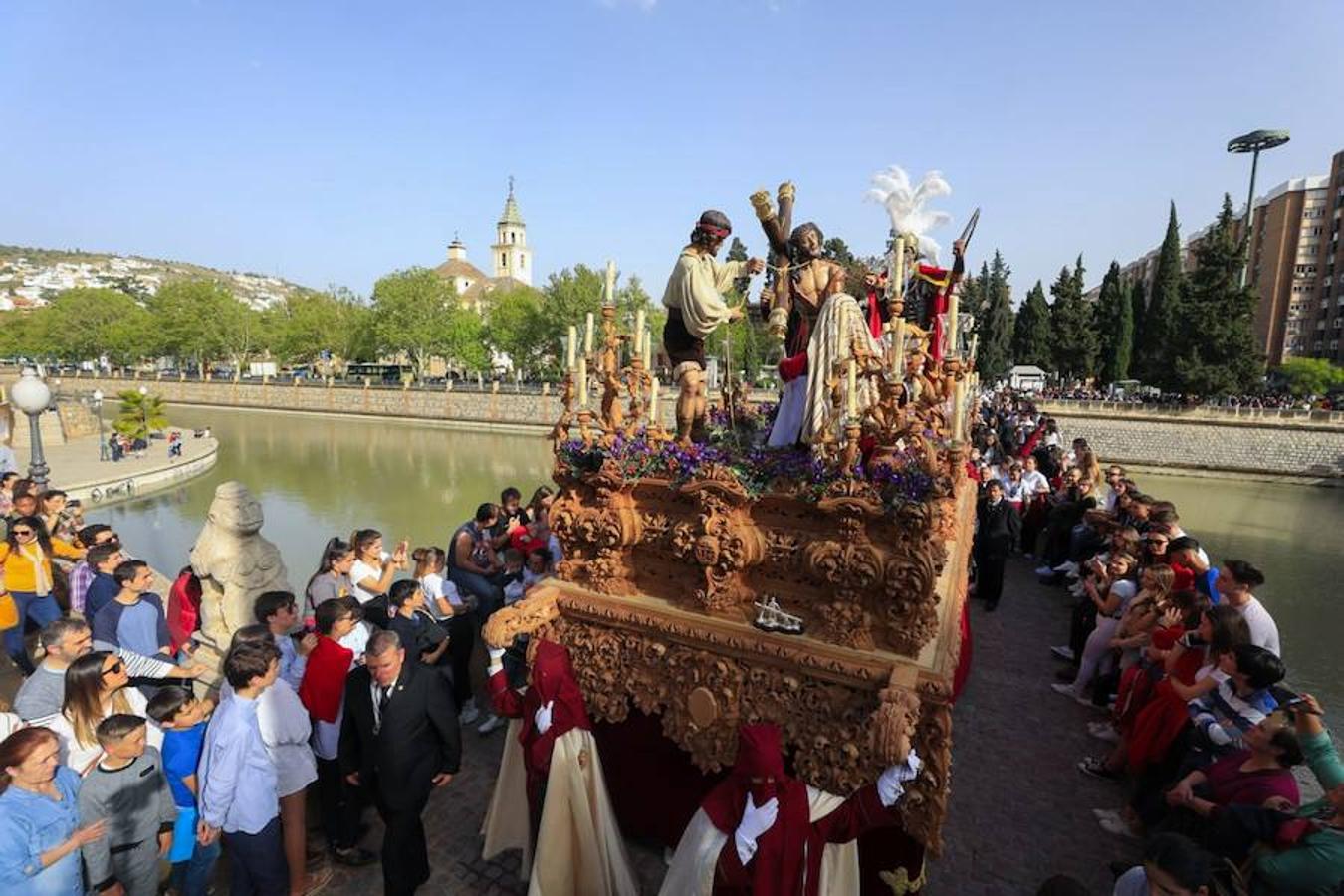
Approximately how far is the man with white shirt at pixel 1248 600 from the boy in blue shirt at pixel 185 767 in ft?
21.9

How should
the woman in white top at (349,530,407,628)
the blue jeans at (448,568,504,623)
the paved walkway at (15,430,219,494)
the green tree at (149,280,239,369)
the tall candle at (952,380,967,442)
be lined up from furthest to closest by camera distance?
the green tree at (149,280,239,369) → the paved walkway at (15,430,219,494) → the blue jeans at (448,568,504,623) → the woman in white top at (349,530,407,628) → the tall candle at (952,380,967,442)

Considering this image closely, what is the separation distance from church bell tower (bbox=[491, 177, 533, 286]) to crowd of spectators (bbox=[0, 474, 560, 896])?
93.3 metres

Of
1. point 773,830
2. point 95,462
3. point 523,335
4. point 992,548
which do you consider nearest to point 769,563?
point 773,830

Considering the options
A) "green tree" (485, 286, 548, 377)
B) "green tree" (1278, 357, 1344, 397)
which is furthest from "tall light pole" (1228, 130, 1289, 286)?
"green tree" (485, 286, 548, 377)

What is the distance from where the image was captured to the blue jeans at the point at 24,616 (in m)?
6.19

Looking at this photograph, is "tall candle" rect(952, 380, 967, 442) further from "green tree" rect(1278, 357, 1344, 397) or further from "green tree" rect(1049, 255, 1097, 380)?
"green tree" rect(1278, 357, 1344, 397)

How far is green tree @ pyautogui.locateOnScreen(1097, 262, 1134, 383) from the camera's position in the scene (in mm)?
39438

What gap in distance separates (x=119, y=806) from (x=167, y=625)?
9.38ft

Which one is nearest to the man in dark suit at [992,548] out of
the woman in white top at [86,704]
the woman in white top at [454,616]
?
the woman in white top at [454,616]

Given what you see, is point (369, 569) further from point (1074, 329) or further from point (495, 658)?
point (1074, 329)

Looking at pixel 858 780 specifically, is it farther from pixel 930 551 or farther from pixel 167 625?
pixel 167 625

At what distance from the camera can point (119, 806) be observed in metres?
3.22

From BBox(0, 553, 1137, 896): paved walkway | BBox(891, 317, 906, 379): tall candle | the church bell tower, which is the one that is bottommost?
BBox(0, 553, 1137, 896): paved walkway

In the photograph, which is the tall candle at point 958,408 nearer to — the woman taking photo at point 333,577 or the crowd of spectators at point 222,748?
the crowd of spectators at point 222,748
